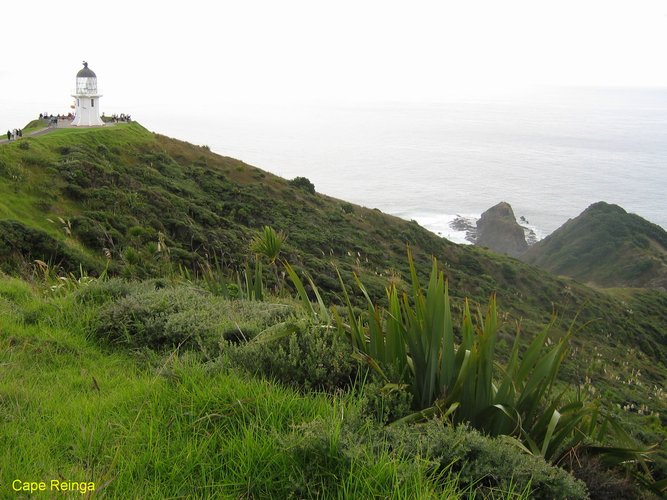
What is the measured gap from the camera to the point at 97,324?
169 inches

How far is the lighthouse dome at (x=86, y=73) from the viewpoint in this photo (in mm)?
44531

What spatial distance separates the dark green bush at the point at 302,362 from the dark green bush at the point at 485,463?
0.79m

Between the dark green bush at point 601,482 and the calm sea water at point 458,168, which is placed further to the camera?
the calm sea water at point 458,168

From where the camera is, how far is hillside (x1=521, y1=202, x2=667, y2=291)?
2270 inches

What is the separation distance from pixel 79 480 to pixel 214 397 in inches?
29.1

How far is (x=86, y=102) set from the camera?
1720 inches

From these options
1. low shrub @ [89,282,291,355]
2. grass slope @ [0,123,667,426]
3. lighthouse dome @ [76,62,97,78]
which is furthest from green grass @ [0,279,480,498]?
lighthouse dome @ [76,62,97,78]

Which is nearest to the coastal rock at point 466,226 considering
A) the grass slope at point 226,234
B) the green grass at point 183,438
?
the grass slope at point 226,234

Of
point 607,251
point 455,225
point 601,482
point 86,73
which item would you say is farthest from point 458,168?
point 601,482

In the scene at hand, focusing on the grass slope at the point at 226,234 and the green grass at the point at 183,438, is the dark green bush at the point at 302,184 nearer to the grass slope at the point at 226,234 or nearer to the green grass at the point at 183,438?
the grass slope at the point at 226,234

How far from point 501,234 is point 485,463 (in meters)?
77.9

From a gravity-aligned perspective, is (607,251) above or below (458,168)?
below

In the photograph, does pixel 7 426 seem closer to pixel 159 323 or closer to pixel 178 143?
pixel 159 323

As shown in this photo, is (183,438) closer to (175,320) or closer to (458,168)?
(175,320)
